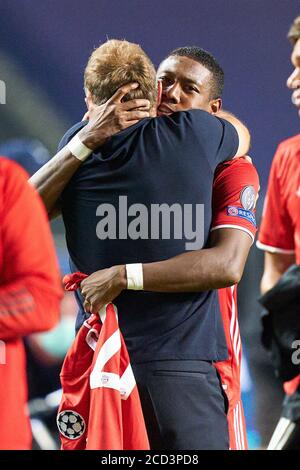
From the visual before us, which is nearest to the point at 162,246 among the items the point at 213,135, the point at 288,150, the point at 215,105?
the point at 213,135

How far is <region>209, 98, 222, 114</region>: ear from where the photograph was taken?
7.43 ft

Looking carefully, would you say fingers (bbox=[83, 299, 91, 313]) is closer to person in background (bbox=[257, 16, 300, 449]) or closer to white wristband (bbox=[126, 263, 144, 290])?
white wristband (bbox=[126, 263, 144, 290])

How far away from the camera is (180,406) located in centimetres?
184

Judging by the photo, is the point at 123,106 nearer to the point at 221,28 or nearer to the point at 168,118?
the point at 168,118

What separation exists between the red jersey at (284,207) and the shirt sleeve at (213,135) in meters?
0.47

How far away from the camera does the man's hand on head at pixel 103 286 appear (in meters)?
1.86

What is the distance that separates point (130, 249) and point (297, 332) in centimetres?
67

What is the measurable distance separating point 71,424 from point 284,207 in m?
0.92

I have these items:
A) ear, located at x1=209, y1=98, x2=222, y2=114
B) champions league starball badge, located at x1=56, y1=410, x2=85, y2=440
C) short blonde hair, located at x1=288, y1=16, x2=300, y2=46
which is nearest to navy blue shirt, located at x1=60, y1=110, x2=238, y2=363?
champions league starball badge, located at x1=56, y1=410, x2=85, y2=440

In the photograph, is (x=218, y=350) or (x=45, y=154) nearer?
(x=218, y=350)

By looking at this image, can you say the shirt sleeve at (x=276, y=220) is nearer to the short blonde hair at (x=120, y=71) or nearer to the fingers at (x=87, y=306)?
the short blonde hair at (x=120, y=71)

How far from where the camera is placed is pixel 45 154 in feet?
8.14

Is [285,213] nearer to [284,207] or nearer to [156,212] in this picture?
[284,207]
